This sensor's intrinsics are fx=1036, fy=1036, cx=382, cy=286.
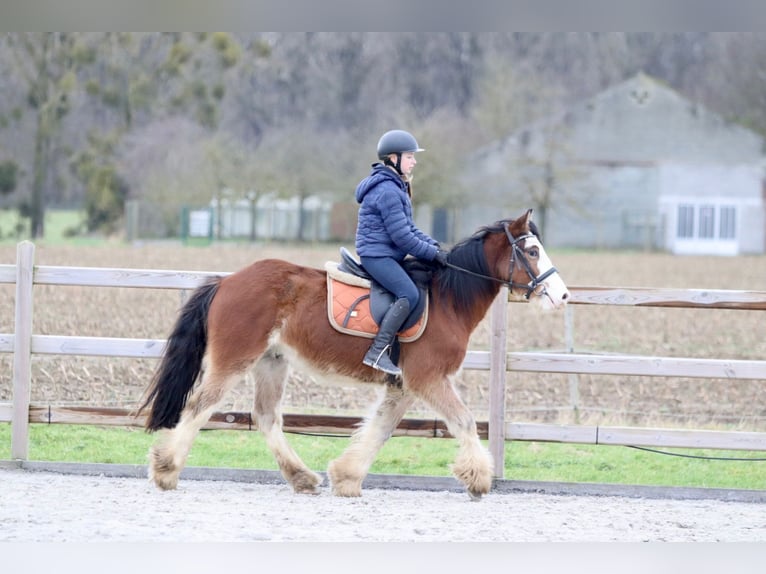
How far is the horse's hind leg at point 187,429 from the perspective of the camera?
23.3 feet

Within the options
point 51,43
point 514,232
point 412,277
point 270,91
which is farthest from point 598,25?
point 270,91

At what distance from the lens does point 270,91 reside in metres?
59.3

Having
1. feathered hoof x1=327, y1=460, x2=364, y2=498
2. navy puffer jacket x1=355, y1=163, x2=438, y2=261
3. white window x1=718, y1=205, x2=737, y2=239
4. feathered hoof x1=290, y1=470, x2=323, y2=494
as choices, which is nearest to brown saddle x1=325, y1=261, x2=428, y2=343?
navy puffer jacket x1=355, y1=163, x2=438, y2=261

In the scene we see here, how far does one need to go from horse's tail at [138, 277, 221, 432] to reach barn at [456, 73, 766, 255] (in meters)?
42.6

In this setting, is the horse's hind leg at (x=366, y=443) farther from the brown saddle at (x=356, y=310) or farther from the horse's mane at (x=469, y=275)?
the horse's mane at (x=469, y=275)

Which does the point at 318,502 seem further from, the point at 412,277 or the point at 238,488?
the point at 412,277

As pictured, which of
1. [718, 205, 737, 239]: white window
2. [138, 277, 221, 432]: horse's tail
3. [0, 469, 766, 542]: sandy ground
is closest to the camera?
[0, 469, 766, 542]: sandy ground

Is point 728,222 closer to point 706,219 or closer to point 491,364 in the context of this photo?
point 706,219

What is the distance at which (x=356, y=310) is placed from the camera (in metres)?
7.16

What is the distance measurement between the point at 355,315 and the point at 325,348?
12.2 inches

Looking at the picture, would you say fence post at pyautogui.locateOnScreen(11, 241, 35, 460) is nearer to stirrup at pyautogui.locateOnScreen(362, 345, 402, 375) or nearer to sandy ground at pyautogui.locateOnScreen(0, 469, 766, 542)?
sandy ground at pyautogui.locateOnScreen(0, 469, 766, 542)

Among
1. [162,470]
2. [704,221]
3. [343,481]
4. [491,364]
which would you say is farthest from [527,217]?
[704,221]

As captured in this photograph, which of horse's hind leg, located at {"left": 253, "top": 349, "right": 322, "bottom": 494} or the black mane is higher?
the black mane

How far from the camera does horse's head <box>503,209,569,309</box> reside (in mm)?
7117
